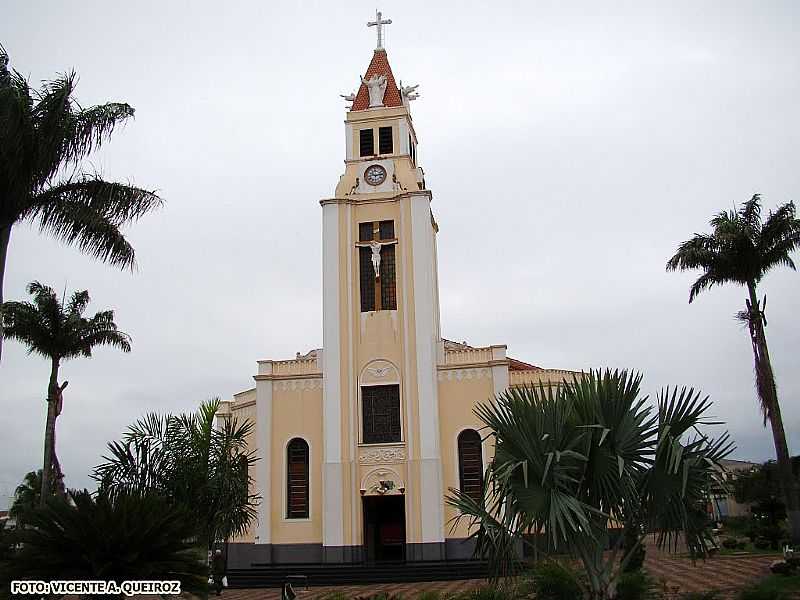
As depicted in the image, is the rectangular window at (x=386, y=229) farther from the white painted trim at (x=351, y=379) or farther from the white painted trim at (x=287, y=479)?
the white painted trim at (x=287, y=479)

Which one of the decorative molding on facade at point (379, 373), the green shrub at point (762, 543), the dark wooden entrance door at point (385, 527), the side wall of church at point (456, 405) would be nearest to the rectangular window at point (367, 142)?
the decorative molding on facade at point (379, 373)

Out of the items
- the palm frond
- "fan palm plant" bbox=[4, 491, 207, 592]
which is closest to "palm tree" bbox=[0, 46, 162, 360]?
the palm frond

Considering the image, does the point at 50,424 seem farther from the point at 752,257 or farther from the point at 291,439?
the point at 752,257

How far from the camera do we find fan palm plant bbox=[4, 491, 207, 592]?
1019 centimetres

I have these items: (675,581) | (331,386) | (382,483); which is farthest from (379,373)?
(675,581)

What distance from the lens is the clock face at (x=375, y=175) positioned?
3155 cm

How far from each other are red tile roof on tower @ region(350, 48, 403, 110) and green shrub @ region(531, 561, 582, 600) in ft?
74.2

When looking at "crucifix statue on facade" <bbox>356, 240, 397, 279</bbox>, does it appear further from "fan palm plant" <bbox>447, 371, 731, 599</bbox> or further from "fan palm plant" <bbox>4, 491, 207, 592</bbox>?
"fan palm plant" <bbox>4, 491, 207, 592</bbox>

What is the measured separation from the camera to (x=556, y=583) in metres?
14.1

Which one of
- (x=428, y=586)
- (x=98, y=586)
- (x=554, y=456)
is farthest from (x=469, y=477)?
(x=98, y=586)

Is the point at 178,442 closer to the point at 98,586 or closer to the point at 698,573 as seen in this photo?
the point at 98,586

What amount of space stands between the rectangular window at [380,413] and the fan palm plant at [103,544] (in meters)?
18.2

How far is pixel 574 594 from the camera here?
14.0m

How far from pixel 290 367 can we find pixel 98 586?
2044 cm
